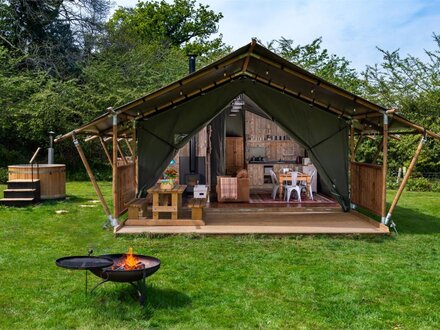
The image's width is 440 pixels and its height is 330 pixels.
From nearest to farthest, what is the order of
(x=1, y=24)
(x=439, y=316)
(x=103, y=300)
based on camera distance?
(x=439, y=316), (x=103, y=300), (x=1, y=24)

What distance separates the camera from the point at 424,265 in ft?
A: 18.6

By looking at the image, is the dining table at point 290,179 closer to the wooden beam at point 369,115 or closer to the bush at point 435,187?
the wooden beam at point 369,115

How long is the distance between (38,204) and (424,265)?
26.6 feet

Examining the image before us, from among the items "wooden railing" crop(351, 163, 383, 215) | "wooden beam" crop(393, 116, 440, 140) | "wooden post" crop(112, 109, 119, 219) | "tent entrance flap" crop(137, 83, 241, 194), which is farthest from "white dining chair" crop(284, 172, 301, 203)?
"wooden post" crop(112, 109, 119, 219)

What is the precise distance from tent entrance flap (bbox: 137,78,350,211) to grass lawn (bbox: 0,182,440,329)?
1803mm

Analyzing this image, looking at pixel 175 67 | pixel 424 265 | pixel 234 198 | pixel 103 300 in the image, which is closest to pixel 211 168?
pixel 234 198

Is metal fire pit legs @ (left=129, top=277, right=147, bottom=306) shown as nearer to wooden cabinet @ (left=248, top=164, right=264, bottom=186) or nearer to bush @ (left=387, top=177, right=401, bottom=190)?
wooden cabinet @ (left=248, top=164, right=264, bottom=186)

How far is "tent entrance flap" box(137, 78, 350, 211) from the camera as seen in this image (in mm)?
8867

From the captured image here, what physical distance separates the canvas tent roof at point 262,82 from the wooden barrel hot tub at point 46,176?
297 cm

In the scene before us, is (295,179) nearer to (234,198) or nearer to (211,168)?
(234,198)

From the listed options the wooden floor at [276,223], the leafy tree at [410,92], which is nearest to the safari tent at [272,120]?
the wooden floor at [276,223]

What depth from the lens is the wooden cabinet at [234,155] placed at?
13.2m

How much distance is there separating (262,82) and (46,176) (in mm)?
5533

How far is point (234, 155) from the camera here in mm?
13273
